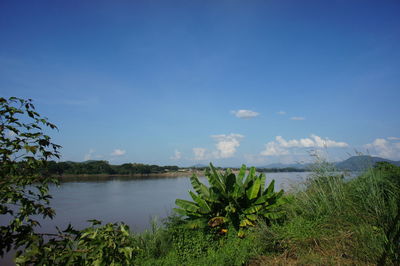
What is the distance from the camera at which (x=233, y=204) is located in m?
5.79

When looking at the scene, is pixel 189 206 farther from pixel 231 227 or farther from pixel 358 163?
pixel 358 163

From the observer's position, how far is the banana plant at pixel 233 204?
5.48 meters

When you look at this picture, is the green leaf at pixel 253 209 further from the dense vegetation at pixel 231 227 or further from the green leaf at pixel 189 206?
the green leaf at pixel 189 206

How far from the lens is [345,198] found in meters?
4.29

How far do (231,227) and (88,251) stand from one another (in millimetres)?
4171

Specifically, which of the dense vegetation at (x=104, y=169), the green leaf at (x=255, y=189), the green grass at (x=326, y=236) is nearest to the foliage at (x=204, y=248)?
the green grass at (x=326, y=236)

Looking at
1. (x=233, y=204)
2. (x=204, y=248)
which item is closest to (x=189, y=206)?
(x=233, y=204)

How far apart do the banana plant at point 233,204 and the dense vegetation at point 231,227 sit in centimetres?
2

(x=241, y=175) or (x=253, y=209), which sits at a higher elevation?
(x=241, y=175)

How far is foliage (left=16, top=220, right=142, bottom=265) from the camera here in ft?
5.09

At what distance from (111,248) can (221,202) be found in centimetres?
457

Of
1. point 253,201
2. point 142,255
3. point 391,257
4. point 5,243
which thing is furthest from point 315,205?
point 5,243

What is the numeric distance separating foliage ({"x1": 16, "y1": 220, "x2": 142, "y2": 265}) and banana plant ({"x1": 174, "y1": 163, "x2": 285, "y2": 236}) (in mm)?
3930

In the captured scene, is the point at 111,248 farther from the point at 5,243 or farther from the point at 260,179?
the point at 260,179
